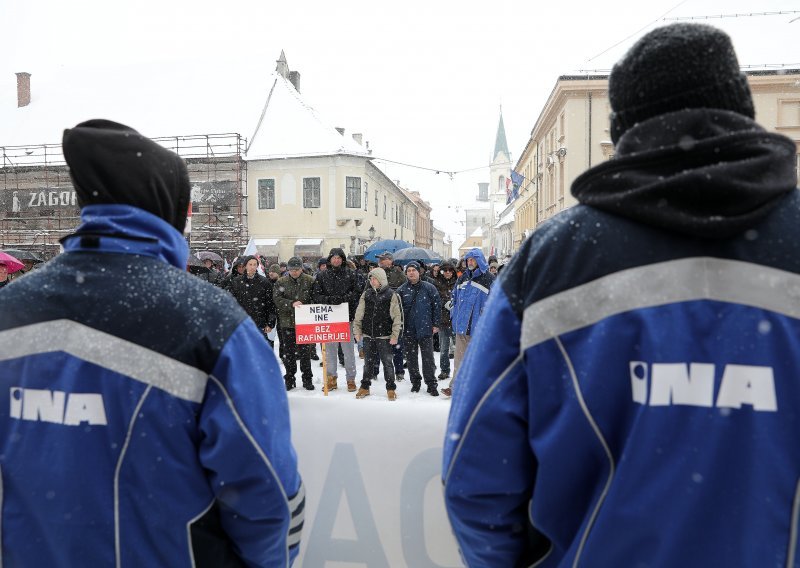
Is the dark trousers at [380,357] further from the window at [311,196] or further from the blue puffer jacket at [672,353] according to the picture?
the window at [311,196]

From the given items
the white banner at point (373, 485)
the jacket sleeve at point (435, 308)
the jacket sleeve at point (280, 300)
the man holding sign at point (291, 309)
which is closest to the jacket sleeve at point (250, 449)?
the white banner at point (373, 485)

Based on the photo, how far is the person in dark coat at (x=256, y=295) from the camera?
356 inches

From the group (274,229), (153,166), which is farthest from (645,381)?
(274,229)

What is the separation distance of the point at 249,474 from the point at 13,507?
643 mm

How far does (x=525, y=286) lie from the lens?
131 centimetres

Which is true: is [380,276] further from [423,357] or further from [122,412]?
[122,412]

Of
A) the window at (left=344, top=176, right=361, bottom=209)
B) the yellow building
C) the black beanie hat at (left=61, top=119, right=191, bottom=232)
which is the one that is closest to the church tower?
the yellow building

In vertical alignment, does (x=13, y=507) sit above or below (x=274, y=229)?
below

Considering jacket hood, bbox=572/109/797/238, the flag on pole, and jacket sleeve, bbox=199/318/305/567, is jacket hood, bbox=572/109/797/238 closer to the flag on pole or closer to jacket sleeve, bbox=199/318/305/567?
jacket sleeve, bbox=199/318/305/567

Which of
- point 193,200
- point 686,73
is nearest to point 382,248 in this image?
point 193,200

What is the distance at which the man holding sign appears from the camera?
29.7 feet

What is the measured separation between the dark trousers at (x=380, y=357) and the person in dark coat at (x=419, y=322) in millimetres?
464

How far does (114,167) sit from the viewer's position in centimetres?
154

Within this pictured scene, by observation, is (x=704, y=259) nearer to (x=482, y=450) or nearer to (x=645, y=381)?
(x=645, y=381)
